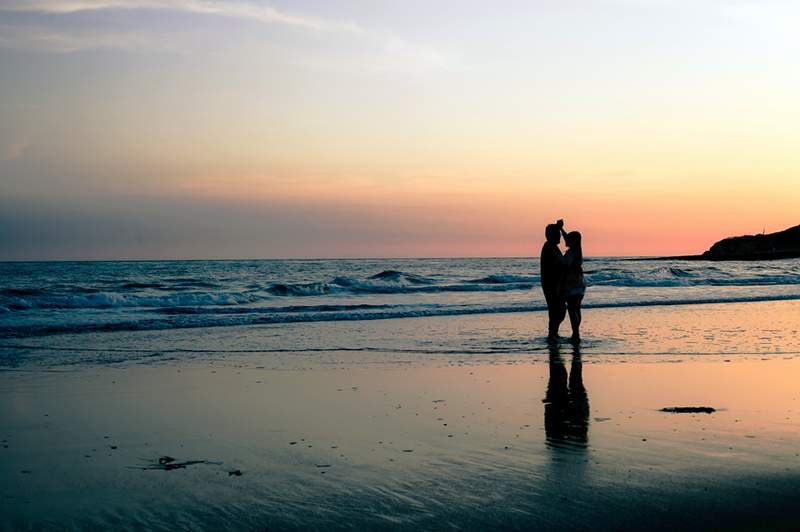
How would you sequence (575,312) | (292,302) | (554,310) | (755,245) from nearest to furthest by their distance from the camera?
(575,312)
(554,310)
(292,302)
(755,245)

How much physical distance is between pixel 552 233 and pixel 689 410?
271 inches

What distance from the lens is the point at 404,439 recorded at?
6289 millimetres

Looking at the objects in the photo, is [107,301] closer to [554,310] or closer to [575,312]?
[554,310]

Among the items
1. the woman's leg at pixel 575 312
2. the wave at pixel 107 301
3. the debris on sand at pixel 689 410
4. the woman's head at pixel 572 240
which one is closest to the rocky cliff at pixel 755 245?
the wave at pixel 107 301

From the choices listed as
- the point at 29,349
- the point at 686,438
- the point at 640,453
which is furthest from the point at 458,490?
the point at 29,349

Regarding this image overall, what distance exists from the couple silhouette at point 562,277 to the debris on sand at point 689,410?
5.86 meters

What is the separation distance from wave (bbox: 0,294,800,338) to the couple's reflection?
32.5 ft

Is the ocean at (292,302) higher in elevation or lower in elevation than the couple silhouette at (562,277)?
lower

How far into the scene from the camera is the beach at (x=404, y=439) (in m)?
4.48

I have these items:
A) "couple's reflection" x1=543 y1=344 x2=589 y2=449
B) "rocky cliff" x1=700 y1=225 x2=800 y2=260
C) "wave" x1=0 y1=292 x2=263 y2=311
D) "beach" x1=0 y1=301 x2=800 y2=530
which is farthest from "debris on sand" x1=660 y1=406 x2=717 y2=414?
"rocky cliff" x1=700 y1=225 x2=800 y2=260

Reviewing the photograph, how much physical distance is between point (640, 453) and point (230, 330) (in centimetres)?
1256

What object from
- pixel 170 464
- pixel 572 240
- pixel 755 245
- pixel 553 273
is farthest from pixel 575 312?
pixel 755 245

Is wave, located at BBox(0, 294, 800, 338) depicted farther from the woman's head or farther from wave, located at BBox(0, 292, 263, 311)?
the woman's head

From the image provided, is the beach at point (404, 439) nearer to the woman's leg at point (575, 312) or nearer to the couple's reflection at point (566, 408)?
the couple's reflection at point (566, 408)
